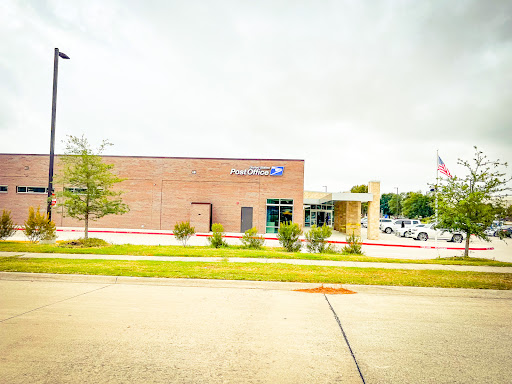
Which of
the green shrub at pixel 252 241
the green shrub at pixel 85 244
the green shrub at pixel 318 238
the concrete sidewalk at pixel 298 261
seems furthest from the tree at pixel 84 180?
the green shrub at pixel 318 238

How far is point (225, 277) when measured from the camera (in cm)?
862

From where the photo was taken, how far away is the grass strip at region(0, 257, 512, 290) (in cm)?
862

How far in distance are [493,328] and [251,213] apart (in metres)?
25.9

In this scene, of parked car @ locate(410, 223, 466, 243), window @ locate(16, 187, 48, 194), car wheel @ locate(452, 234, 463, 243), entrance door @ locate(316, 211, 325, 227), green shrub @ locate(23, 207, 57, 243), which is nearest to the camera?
green shrub @ locate(23, 207, 57, 243)

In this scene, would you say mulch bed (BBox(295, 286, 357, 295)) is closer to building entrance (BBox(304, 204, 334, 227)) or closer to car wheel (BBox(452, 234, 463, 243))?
car wheel (BBox(452, 234, 463, 243))

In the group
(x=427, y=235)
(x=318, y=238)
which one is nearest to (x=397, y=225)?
(x=427, y=235)

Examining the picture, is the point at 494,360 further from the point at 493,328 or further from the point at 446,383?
the point at 493,328

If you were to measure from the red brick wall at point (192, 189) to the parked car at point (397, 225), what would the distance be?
12319 mm

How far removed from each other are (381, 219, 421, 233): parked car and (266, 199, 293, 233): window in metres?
12.3

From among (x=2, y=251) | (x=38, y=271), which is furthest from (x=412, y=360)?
(x=2, y=251)

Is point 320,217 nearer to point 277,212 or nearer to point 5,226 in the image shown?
point 277,212

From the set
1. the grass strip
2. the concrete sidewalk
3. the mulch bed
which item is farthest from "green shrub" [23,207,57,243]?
the mulch bed

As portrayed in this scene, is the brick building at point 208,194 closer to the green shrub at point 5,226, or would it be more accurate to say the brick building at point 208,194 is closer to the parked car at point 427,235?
the parked car at point 427,235

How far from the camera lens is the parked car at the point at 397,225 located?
1346 inches
